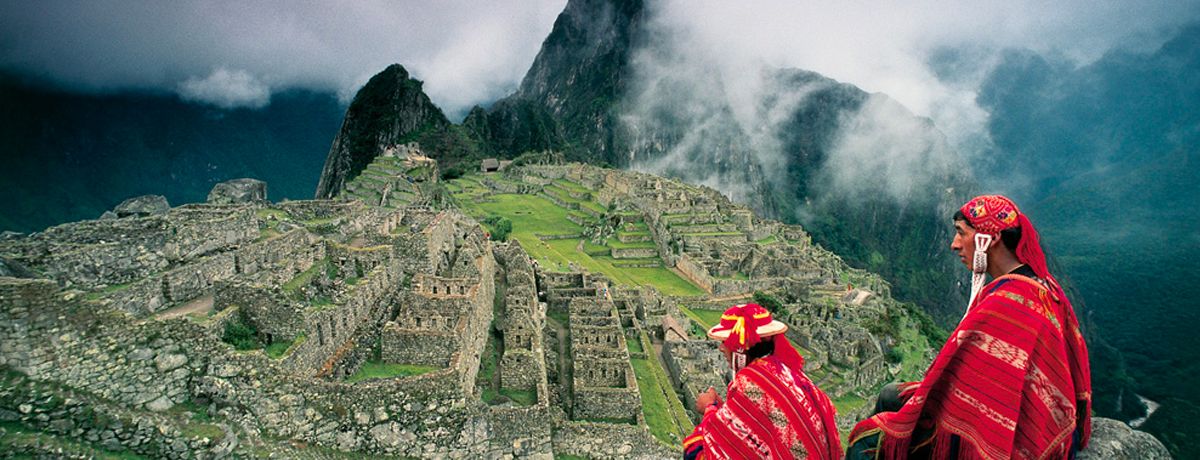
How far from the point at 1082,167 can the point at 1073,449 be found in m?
184

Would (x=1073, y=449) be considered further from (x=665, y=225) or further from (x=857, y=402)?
(x=665, y=225)

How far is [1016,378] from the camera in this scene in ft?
12.0

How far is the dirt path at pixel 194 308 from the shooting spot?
451 inches

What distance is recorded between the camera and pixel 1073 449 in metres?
3.78

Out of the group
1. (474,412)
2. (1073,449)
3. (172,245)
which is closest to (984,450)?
(1073,449)

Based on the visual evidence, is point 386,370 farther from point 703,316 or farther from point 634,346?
point 703,316

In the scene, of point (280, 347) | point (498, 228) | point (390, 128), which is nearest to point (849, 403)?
point (498, 228)

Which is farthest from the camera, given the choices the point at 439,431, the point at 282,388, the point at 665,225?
the point at 665,225

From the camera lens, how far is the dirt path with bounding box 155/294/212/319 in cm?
1145

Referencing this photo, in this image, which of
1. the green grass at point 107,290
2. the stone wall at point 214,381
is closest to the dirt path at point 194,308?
the green grass at point 107,290

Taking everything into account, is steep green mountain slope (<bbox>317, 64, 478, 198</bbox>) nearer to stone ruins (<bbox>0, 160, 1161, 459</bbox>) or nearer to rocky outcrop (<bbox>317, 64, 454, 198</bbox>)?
rocky outcrop (<bbox>317, 64, 454, 198</bbox>)

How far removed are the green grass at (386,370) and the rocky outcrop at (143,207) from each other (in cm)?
850

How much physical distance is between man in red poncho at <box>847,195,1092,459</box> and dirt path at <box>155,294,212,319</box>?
12.2 metres

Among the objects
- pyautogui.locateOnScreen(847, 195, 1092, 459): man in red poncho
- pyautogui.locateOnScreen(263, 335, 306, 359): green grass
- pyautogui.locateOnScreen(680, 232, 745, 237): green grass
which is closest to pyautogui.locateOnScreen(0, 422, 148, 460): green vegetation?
pyautogui.locateOnScreen(263, 335, 306, 359): green grass
